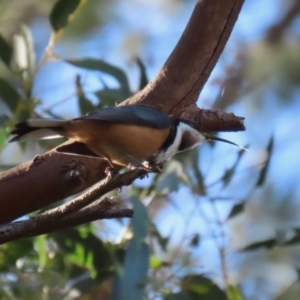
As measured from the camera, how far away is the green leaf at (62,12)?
1287 millimetres

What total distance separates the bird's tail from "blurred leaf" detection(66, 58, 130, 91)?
1.23 ft

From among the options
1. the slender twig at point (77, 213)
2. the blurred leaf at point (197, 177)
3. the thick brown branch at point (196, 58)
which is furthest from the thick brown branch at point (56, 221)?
the blurred leaf at point (197, 177)

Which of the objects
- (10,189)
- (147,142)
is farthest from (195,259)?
(10,189)

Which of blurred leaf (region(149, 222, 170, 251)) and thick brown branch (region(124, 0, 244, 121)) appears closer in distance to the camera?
thick brown branch (region(124, 0, 244, 121))

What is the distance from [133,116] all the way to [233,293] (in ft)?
1.71

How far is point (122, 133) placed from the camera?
102 cm

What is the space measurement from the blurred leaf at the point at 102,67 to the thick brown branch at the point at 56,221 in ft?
1.70

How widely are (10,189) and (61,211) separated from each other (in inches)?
5.4

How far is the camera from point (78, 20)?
2479 mm

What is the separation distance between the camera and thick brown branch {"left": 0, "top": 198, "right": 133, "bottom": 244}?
87cm

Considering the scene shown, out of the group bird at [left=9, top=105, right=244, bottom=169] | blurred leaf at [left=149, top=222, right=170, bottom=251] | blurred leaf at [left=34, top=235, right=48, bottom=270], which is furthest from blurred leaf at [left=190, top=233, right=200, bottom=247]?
bird at [left=9, top=105, right=244, bottom=169]

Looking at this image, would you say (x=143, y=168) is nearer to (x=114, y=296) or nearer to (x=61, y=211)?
(x=61, y=211)

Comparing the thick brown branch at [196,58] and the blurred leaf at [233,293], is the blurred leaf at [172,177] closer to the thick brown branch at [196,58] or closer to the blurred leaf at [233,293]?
the blurred leaf at [233,293]

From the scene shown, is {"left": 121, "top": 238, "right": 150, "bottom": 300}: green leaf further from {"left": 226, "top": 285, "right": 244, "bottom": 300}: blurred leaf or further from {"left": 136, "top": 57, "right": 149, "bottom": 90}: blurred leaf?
{"left": 136, "top": 57, "right": 149, "bottom": 90}: blurred leaf
